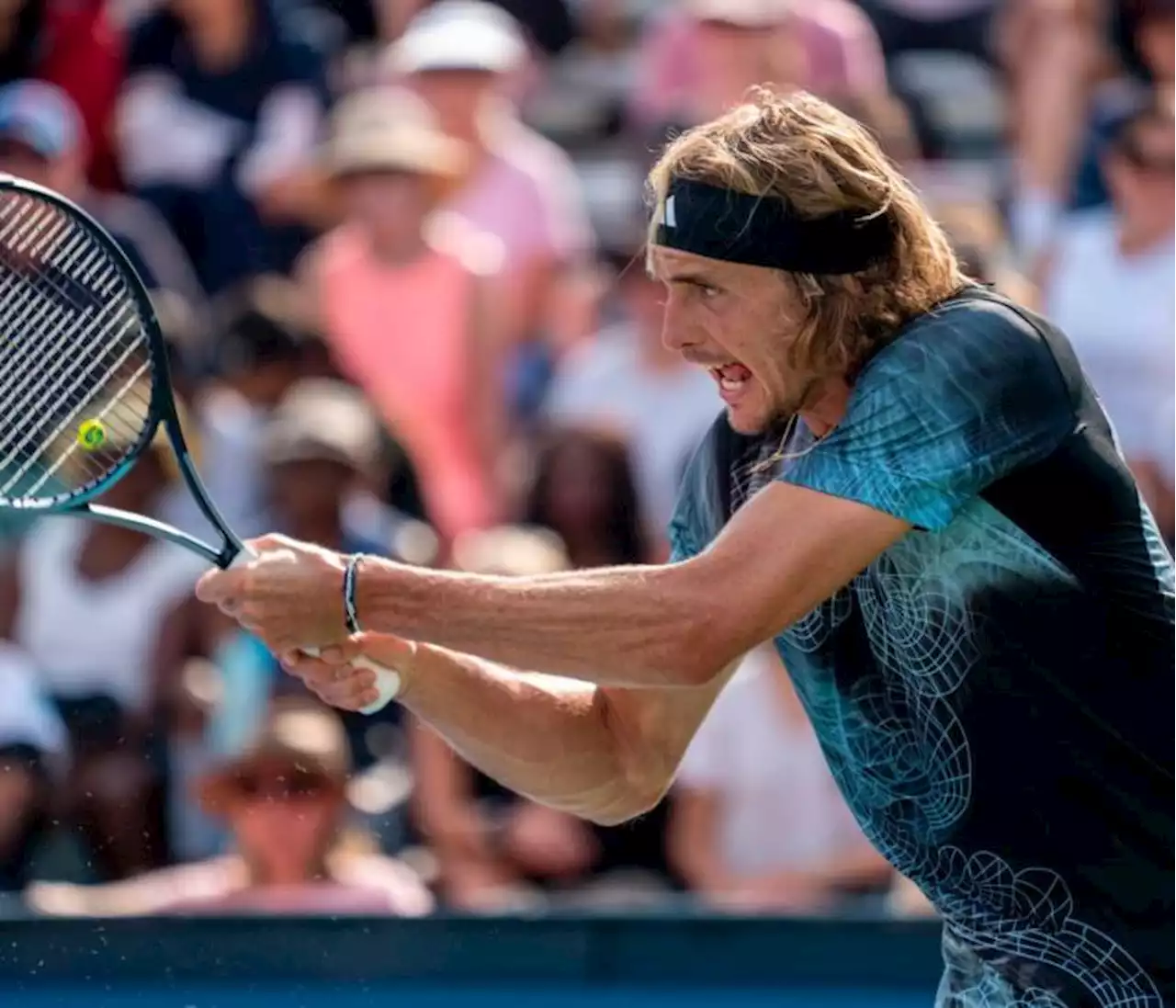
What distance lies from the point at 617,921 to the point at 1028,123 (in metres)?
3.30

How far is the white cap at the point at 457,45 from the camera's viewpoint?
6.85 metres

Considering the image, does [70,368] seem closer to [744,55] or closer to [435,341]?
[435,341]

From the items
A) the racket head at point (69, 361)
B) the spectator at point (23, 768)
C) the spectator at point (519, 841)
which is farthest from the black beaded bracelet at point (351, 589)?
the spectator at point (23, 768)

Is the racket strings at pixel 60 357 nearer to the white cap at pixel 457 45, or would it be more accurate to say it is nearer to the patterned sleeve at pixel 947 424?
the patterned sleeve at pixel 947 424

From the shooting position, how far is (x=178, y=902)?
4996 millimetres

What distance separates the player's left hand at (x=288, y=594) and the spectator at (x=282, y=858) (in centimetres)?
177

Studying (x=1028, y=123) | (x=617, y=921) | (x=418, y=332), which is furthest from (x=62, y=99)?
(x=617, y=921)

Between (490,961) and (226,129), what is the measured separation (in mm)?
3545

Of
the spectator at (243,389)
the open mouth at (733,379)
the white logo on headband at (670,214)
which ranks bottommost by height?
the spectator at (243,389)

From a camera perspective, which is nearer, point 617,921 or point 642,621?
point 642,621

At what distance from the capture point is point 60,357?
143 inches

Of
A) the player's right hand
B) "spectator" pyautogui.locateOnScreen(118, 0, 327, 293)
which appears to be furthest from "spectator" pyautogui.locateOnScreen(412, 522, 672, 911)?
the player's right hand

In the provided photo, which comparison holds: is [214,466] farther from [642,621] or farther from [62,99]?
[642,621]

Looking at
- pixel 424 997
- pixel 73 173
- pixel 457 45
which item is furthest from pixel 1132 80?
pixel 424 997
